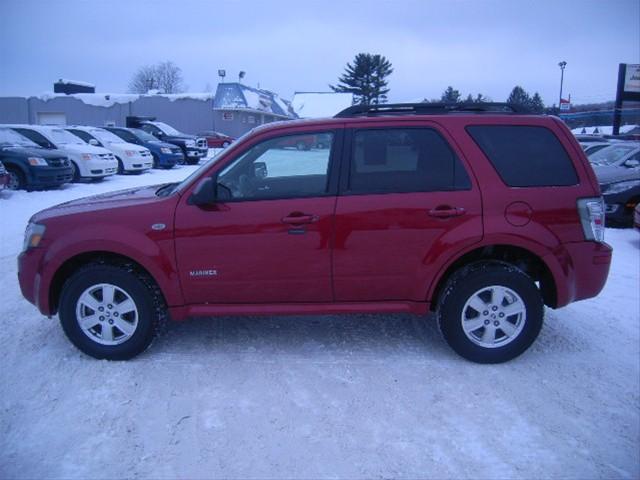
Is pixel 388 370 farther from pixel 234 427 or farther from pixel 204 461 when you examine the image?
pixel 204 461

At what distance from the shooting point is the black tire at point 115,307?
11.9ft

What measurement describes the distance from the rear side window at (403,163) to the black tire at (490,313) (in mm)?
689

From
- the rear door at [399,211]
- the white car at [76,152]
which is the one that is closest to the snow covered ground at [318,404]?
the rear door at [399,211]

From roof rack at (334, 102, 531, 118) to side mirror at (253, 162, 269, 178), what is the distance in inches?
28.3

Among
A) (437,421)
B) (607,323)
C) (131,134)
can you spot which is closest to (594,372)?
(607,323)

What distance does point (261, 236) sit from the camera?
11.7 feet

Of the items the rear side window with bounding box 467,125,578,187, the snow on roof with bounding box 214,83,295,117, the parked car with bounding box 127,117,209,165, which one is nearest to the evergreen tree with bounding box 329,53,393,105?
the snow on roof with bounding box 214,83,295,117

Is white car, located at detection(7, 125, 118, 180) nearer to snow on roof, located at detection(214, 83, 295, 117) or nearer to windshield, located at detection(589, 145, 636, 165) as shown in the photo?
windshield, located at detection(589, 145, 636, 165)

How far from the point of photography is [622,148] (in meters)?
11.8

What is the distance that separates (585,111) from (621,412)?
168 feet

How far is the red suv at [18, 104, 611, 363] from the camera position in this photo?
11.7ft

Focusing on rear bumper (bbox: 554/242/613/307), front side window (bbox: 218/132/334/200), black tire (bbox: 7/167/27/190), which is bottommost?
rear bumper (bbox: 554/242/613/307)

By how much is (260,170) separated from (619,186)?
26.8ft

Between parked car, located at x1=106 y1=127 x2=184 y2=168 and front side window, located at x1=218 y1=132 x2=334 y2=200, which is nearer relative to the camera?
front side window, located at x1=218 y1=132 x2=334 y2=200
